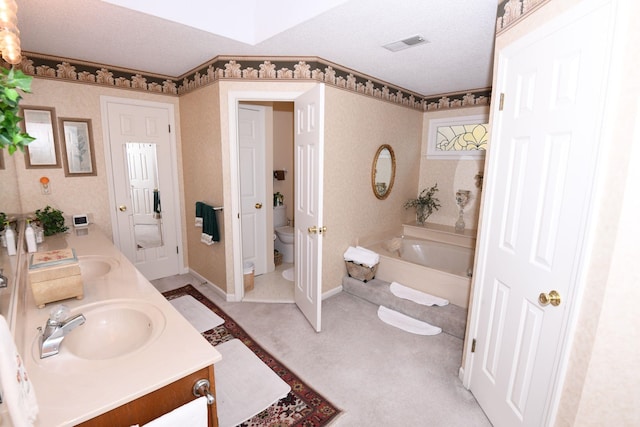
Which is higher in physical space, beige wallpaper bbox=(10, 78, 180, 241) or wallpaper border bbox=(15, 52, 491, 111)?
wallpaper border bbox=(15, 52, 491, 111)

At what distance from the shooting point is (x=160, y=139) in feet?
11.8

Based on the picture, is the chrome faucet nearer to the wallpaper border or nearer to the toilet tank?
the wallpaper border

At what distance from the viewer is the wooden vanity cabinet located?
96 centimetres

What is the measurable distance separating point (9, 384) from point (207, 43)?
2.58 m

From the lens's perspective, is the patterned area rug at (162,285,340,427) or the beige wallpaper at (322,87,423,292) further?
the beige wallpaper at (322,87,423,292)

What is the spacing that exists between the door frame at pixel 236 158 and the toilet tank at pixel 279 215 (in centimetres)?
137

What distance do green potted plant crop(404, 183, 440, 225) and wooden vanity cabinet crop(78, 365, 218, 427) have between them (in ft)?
12.3

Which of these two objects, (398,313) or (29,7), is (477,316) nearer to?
(398,313)

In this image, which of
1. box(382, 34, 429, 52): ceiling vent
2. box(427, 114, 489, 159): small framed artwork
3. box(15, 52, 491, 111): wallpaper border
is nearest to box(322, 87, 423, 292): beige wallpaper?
box(15, 52, 491, 111): wallpaper border

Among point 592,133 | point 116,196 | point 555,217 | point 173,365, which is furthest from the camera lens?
point 116,196

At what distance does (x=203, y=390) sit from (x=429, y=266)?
2.91 meters

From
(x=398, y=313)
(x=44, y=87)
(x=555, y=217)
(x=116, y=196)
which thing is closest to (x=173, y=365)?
(x=555, y=217)

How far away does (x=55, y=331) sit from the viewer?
3.70 feet

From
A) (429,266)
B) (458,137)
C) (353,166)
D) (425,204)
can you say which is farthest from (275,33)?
Answer: (425,204)
